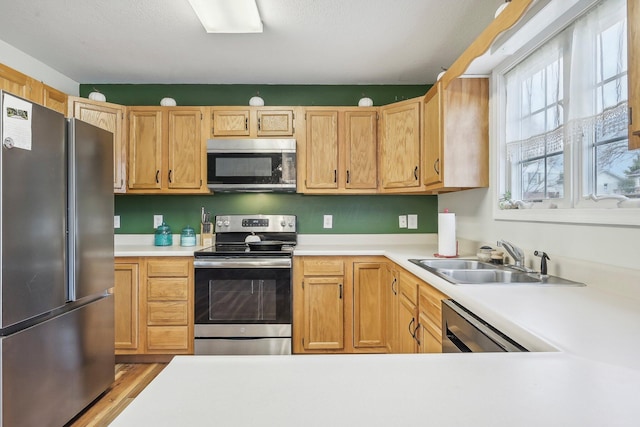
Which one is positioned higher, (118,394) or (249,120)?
(249,120)

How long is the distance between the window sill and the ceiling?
123 cm

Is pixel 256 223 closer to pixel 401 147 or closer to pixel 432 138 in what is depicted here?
pixel 401 147

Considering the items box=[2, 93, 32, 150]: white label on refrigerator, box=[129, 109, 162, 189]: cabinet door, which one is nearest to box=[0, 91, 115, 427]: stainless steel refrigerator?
box=[2, 93, 32, 150]: white label on refrigerator

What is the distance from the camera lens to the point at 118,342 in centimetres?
266

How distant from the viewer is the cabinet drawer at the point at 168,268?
266 centimetres

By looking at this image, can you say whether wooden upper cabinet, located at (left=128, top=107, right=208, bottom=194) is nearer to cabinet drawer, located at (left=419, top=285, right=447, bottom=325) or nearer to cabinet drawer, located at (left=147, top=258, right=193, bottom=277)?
cabinet drawer, located at (left=147, top=258, right=193, bottom=277)

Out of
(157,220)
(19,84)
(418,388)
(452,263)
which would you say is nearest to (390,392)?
(418,388)

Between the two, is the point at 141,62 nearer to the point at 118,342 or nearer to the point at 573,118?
the point at 118,342

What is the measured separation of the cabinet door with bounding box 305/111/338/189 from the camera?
2.95 metres

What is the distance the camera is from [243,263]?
2.61 metres

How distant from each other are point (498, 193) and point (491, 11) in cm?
110

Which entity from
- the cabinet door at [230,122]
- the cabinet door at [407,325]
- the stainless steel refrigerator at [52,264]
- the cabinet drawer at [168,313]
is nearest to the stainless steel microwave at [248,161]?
the cabinet door at [230,122]

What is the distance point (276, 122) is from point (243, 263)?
123 cm

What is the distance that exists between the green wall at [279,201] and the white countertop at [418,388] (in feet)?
7.99
